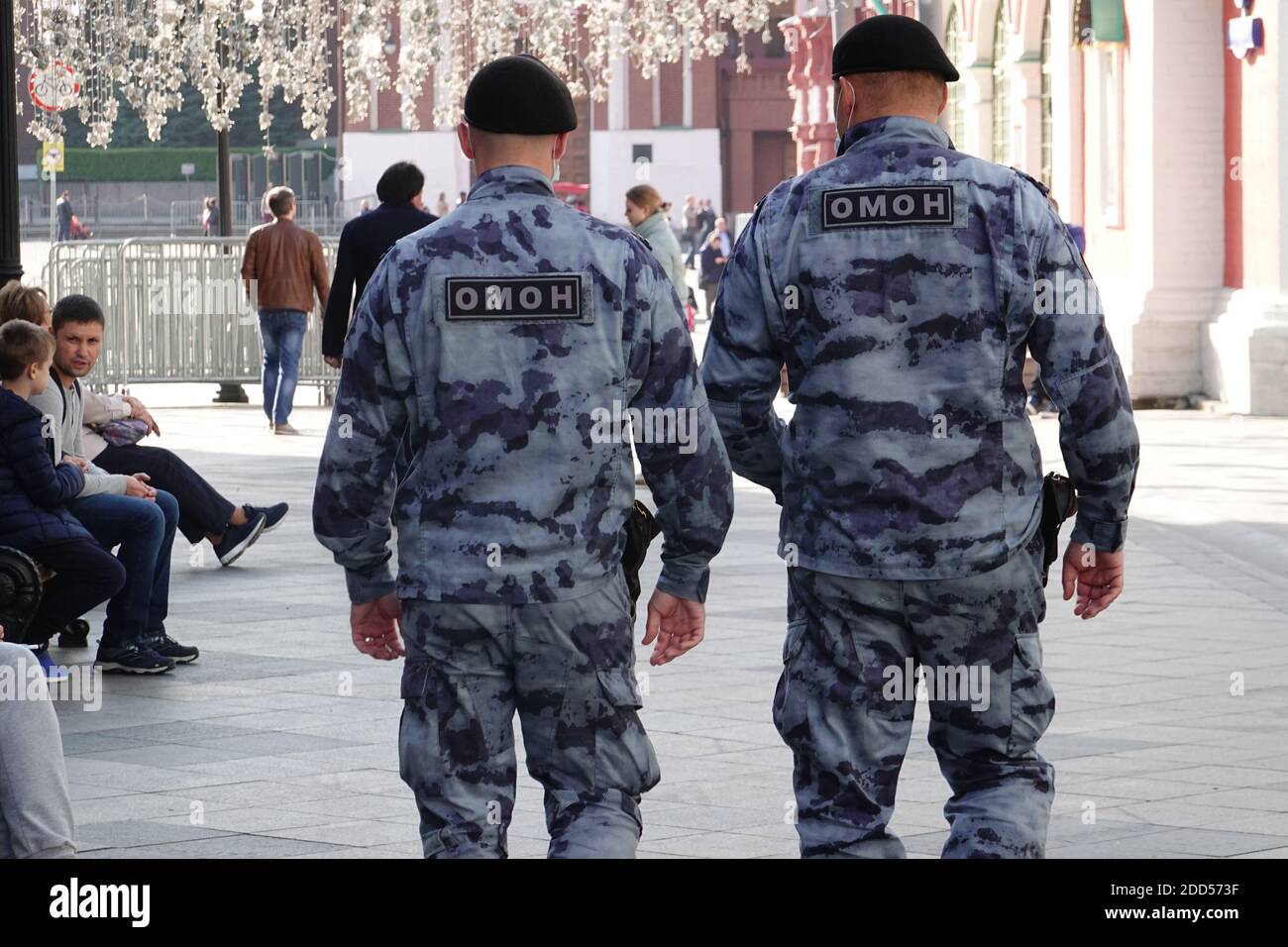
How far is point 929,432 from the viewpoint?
4715mm

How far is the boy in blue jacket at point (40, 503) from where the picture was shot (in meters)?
7.81

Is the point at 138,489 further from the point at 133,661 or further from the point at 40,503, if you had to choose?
the point at 40,503

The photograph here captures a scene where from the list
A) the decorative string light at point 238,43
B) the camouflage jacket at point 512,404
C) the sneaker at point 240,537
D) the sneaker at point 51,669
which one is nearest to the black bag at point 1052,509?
the camouflage jacket at point 512,404

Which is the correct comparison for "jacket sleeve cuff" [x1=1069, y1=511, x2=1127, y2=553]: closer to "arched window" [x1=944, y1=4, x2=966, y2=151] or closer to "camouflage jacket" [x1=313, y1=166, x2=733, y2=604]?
"camouflage jacket" [x1=313, y1=166, x2=733, y2=604]

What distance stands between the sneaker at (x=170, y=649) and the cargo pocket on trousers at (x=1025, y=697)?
15.3 feet

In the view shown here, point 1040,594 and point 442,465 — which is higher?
point 442,465

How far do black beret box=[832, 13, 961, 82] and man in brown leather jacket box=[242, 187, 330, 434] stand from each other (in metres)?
13.2

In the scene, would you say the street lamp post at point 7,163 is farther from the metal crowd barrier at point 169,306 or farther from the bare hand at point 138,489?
the metal crowd barrier at point 169,306

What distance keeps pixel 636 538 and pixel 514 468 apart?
31 centimetres

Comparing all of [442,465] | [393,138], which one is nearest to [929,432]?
[442,465]

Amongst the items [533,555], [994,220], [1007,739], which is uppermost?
[994,220]
